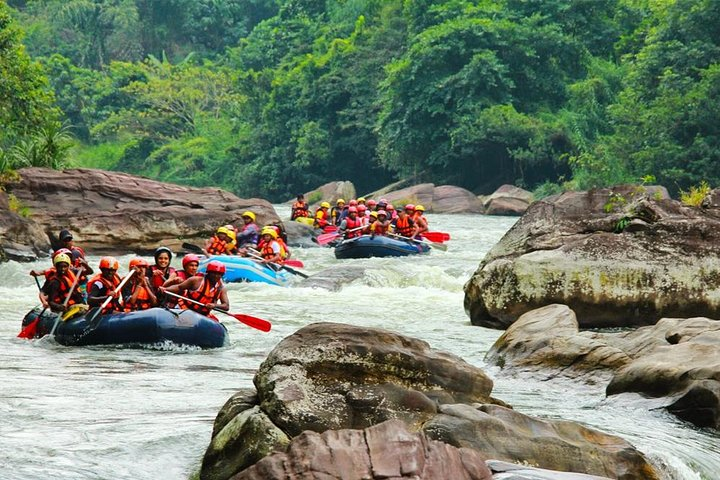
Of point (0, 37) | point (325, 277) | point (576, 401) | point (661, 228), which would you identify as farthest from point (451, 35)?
point (576, 401)

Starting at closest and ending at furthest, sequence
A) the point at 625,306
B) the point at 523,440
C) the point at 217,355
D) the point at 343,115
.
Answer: the point at 523,440, the point at 217,355, the point at 625,306, the point at 343,115

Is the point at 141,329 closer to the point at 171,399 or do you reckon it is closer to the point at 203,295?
the point at 203,295

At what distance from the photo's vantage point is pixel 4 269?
61.7 feet

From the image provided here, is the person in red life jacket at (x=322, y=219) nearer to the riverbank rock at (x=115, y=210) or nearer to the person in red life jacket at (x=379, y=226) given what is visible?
the riverbank rock at (x=115, y=210)

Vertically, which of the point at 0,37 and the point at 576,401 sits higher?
the point at 0,37

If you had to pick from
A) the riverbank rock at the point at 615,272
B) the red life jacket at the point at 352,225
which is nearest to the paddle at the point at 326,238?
the red life jacket at the point at 352,225

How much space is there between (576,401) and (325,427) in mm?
2964

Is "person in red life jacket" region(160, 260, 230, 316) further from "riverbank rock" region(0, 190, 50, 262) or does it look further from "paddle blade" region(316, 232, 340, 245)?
"paddle blade" region(316, 232, 340, 245)

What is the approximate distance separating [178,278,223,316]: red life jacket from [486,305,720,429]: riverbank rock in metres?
3.15

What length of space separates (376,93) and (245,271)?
32.9 m

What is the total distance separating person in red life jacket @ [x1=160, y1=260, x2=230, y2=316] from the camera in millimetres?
12234

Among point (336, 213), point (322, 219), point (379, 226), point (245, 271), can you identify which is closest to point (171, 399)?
point (245, 271)

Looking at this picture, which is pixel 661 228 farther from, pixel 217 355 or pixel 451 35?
pixel 451 35

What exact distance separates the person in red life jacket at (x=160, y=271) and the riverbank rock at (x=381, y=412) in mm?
5292
